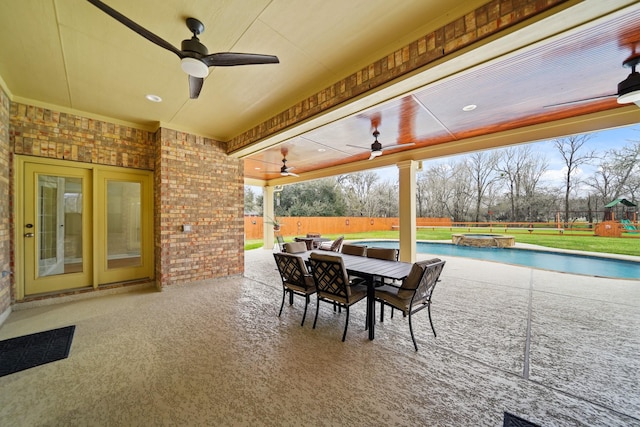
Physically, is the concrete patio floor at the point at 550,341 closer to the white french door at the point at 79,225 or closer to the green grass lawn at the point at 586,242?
the white french door at the point at 79,225

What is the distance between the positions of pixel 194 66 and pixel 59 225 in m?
3.95

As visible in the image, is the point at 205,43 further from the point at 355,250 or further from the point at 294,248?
the point at 355,250

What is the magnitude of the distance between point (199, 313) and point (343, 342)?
82.9 inches

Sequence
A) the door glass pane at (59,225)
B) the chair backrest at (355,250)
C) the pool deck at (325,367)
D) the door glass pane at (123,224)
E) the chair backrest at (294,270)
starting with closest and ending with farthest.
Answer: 1. the pool deck at (325,367)
2. the chair backrest at (294,270)
3. the door glass pane at (59,225)
4. the chair backrest at (355,250)
5. the door glass pane at (123,224)

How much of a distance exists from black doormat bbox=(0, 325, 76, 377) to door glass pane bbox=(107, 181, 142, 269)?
172 centimetres

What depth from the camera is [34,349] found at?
242 centimetres

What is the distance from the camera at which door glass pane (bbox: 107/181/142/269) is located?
4281mm

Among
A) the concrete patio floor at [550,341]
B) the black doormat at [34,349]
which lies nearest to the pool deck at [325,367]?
the concrete patio floor at [550,341]

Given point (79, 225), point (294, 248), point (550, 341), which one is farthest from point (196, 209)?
point (550, 341)

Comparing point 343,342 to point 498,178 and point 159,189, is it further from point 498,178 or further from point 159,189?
point 498,178

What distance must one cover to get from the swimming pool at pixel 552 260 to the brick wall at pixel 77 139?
10.3 meters

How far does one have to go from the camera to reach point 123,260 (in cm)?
439

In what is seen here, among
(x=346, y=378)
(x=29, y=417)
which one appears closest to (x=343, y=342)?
(x=346, y=378)

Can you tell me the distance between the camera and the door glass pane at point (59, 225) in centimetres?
371
